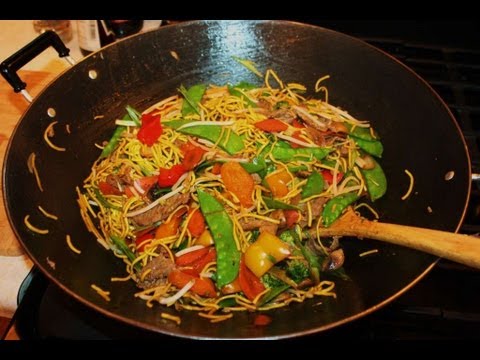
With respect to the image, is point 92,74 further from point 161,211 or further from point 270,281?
point 270,281

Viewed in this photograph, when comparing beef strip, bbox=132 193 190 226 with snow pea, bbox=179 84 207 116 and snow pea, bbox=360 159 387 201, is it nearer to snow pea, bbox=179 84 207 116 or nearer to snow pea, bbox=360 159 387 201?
snow pea, bbox=179 84 207 116

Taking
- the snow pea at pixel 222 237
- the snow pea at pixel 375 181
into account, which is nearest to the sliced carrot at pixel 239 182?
the snow pea at pixel 222 237

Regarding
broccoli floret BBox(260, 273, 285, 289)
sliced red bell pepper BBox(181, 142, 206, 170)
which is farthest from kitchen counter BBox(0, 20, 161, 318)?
broccoli floret BBox(260, 273, 285, 289)

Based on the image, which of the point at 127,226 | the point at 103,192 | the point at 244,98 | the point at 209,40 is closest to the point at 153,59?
the point at 209,40


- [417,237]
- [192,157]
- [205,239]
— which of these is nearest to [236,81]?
[192,157]

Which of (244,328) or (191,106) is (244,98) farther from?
(244,328)

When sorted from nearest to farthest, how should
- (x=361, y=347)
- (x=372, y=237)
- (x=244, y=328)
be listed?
(x=244, y=328) → (x=361, y=347) → (x=372, y=237)
